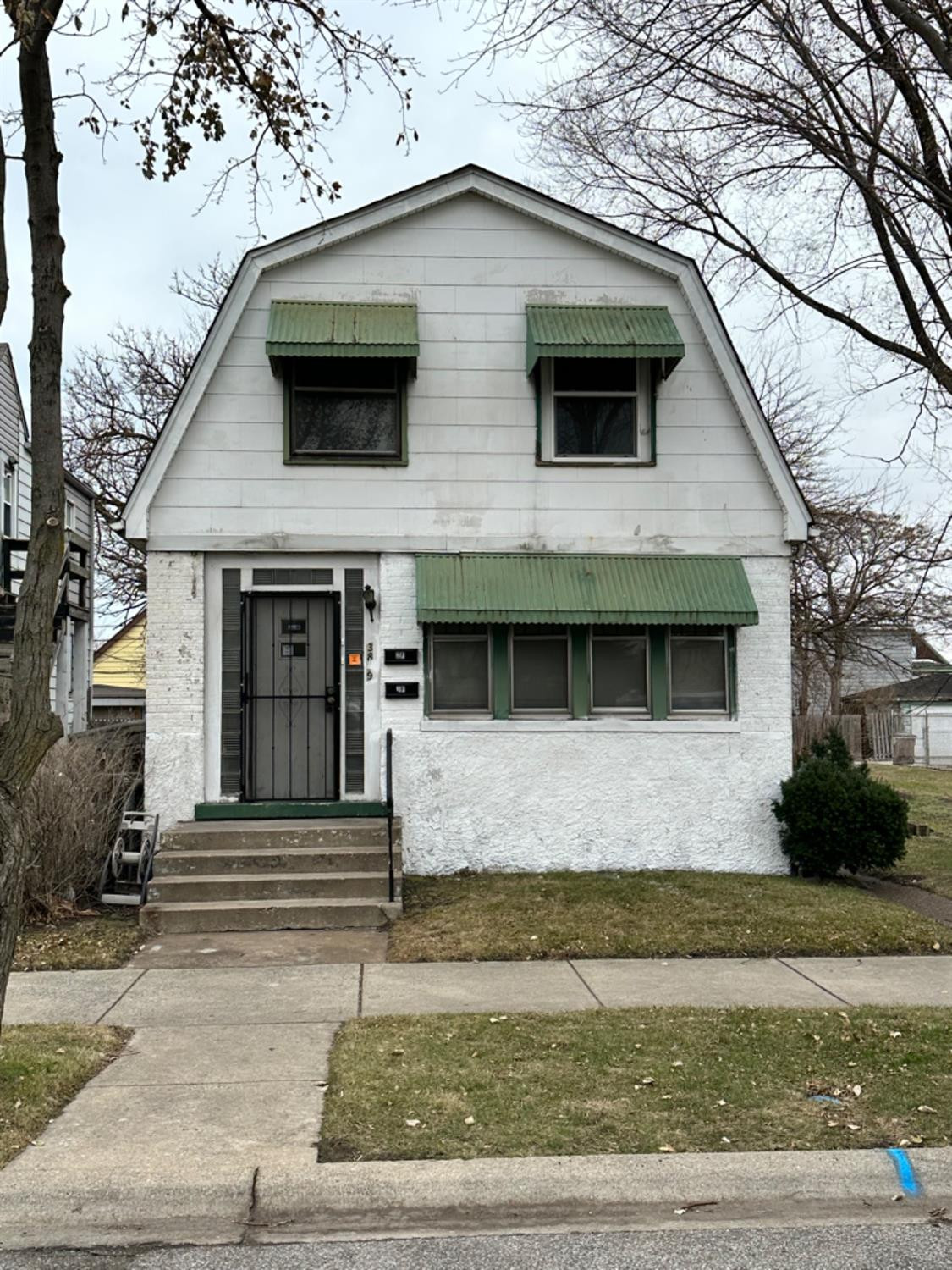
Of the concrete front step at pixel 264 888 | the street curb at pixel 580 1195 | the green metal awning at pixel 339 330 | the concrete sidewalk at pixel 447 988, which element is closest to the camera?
the street curb at pixel 580 1195

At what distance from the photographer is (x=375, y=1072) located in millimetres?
5941

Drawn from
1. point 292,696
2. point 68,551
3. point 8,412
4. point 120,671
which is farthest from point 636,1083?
point 120,671

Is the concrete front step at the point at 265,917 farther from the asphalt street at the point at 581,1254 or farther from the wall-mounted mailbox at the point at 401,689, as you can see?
the asphalt street at the point at 581,1254

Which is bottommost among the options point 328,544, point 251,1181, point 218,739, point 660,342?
point 251,1181

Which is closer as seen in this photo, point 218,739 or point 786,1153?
point 786,1153

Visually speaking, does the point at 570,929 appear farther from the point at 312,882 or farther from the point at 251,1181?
the point at 251,1181

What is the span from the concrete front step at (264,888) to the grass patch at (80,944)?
44cm

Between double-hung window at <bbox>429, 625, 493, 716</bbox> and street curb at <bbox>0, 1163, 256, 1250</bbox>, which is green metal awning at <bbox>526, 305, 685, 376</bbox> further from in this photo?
street curb at <bbox>0, 1163, 256, 1250</bbox>

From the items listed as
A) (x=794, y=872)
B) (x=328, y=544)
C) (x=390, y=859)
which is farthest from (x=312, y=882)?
(x=794, y=872)

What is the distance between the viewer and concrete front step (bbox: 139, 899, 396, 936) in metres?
9.65

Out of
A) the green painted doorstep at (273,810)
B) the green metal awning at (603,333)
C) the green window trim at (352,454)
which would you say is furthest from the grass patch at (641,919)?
the green metal awning at (603,333)

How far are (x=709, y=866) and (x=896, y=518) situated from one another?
833 inches

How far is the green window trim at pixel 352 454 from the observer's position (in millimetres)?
11734

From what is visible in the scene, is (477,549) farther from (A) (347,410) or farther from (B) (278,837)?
(B) (278,837)
